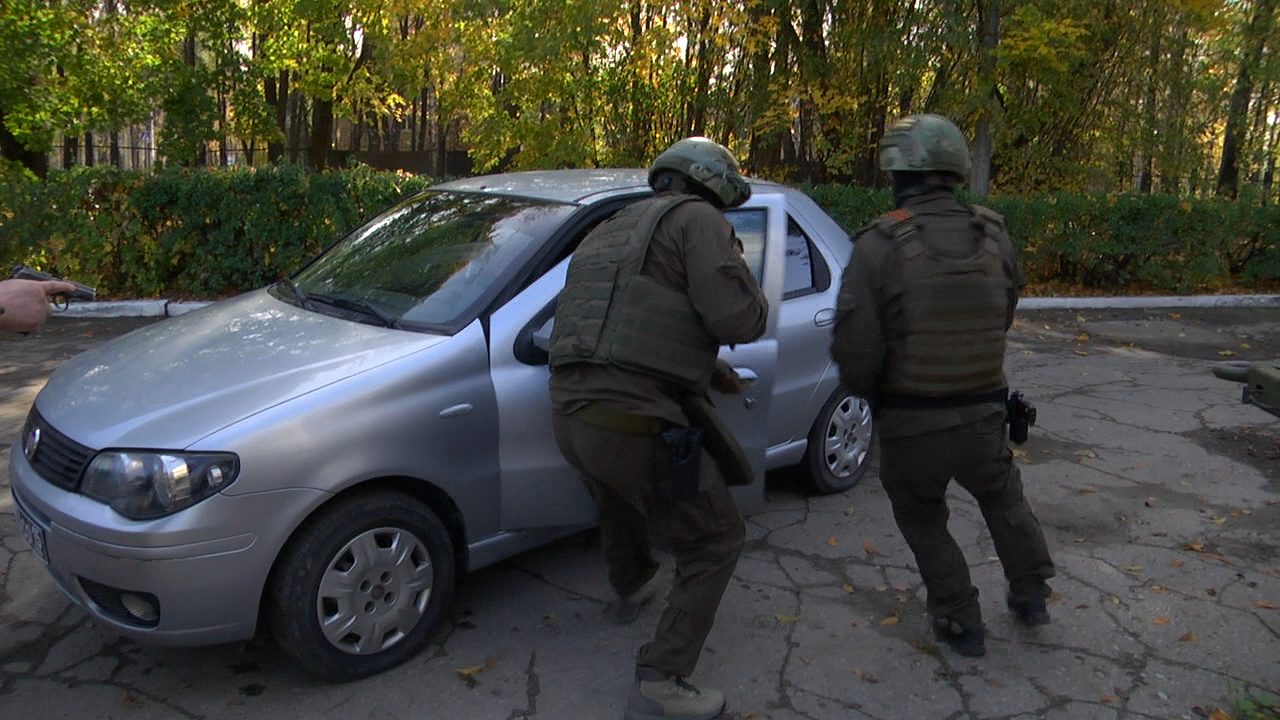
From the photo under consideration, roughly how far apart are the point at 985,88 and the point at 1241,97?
5.57 metres

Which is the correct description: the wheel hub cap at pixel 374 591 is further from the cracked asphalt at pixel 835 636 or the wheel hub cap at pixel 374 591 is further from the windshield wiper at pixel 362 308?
the windshield wiper at pixel 362 308

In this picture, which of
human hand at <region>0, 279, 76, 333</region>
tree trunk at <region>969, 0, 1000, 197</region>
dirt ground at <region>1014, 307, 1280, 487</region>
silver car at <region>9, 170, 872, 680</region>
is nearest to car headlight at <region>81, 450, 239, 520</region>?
silver car at <region>9, 170, 872, 680</region>

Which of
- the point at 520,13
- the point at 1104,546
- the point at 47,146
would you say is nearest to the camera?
the point at 1104,546

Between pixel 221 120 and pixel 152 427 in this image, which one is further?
pixel 221 120

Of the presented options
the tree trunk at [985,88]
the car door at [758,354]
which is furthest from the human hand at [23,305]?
the tree trunk at [985,88]

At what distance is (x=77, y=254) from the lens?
10258 millimetres

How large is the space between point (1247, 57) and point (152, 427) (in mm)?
15477

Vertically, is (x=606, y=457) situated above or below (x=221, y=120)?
below

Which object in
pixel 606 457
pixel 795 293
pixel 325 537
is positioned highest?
pixel 795 293

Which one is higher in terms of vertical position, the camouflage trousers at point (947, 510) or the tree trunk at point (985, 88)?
the tree trunk at point (985, 88)

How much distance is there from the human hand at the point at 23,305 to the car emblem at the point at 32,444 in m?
0.40

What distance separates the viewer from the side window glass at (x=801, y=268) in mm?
5034

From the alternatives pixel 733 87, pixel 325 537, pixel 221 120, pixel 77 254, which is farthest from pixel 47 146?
pixel 325 537

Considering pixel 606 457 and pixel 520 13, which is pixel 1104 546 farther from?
pixel 520 13
